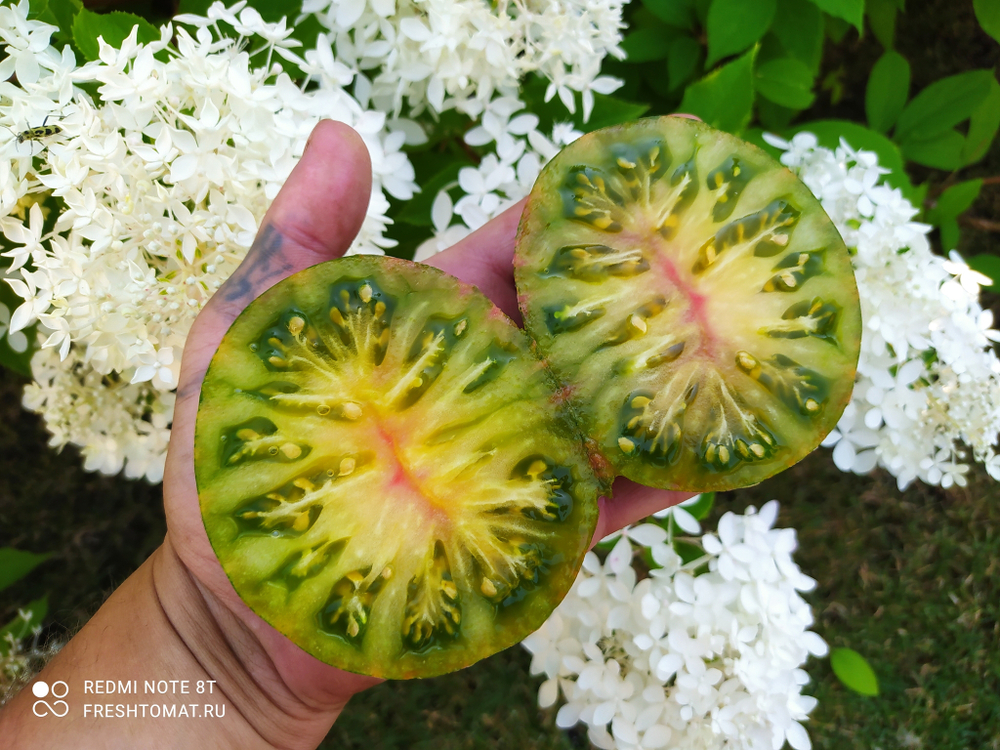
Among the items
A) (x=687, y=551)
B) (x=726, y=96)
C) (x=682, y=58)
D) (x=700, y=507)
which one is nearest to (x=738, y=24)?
(x=726, y=96)

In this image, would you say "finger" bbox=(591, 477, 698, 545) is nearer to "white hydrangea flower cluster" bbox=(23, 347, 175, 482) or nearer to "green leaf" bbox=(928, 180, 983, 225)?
"white hydrangea flower cluster" bbox=(23, 347, 175, 482)

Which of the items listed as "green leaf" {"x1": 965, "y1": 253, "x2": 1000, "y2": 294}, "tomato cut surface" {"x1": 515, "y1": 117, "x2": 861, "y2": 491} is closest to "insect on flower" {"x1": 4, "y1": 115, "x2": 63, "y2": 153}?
"tomato cut surface" {"x1": 515, "y1": 117, "x2": 861, "y2": 491}

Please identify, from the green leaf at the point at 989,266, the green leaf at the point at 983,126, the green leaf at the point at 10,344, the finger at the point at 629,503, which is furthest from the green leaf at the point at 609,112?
the green leaf at the point at 10,344

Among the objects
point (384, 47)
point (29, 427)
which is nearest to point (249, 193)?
point (384, 47)

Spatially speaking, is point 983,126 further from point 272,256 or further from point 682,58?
point 272,256

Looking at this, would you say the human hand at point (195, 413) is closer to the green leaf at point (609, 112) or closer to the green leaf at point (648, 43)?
the green leaf at point (609, 112)
